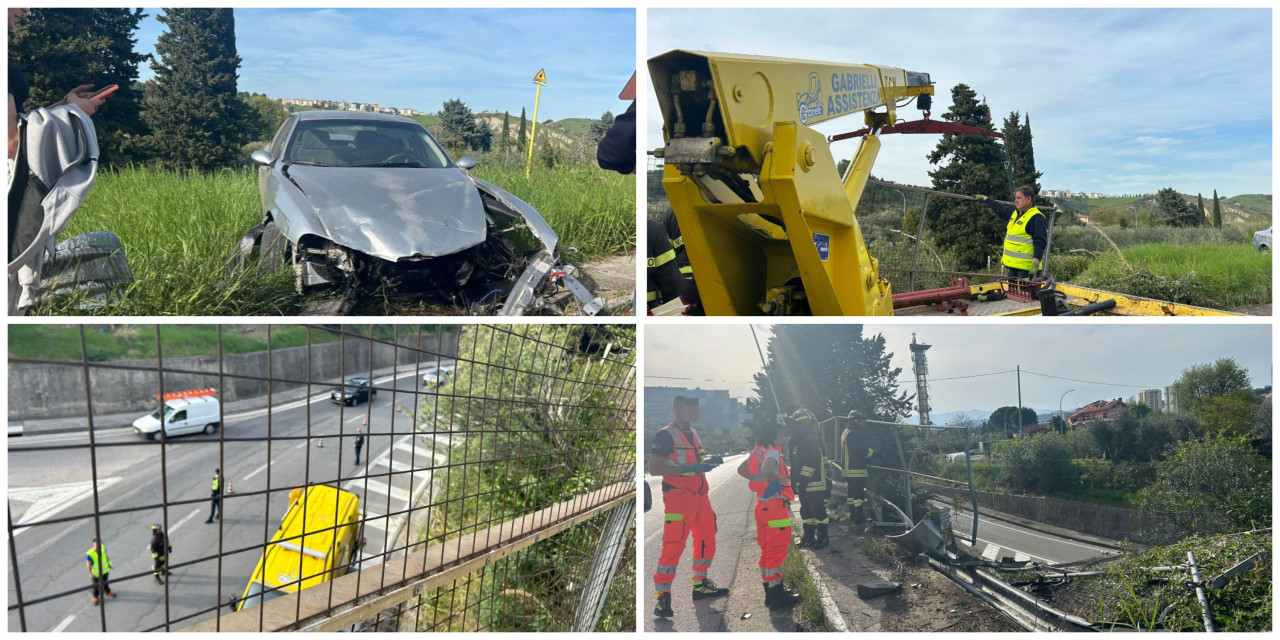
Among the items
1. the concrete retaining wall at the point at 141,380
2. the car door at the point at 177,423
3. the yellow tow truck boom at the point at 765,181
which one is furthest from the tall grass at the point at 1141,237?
the concrete retaining wall at the point at 141,380

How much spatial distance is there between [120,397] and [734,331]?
23506mm

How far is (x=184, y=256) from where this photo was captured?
4000 mm

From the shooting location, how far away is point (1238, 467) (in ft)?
10.4

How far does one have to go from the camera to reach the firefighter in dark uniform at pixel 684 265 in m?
4.29

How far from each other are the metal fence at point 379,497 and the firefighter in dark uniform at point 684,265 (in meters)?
0.58

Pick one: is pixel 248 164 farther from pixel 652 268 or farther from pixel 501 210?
pixel 652 268

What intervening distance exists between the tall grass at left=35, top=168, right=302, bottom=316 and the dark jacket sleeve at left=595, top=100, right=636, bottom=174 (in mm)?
1999

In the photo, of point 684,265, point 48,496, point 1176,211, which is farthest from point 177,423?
point 1176,211

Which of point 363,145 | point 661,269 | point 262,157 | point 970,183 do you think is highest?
point 970,183

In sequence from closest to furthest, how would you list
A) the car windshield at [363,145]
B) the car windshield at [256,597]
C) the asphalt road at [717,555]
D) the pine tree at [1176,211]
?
the car windshield at [256,597] < the asphalt road at [717,555] < the car windshield at [363,145] < the pine tree at [1176,211]

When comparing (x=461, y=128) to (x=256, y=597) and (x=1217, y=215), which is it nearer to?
(x=256, y=597)

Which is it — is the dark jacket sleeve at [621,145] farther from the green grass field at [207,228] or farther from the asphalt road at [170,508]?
the asphalt road at [170,508]

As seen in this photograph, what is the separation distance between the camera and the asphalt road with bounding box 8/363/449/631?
874 centimetres

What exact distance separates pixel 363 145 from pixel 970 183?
40.4 ft
